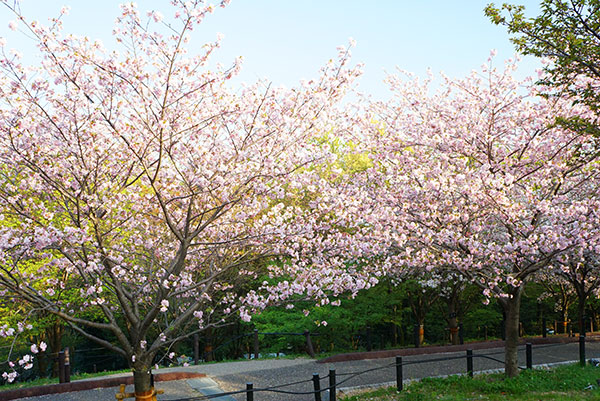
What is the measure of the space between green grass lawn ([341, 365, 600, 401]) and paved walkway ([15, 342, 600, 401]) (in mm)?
839

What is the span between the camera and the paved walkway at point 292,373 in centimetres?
1264

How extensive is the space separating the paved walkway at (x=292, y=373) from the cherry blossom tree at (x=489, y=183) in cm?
315

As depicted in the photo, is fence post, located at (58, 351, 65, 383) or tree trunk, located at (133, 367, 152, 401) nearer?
tree trunk, located at (133, 367, 152, 401)

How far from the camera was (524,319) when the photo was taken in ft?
108

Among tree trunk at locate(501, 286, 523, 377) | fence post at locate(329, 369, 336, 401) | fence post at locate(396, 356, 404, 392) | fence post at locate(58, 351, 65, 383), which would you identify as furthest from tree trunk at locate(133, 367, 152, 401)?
tree trunk at locate(501, 286, 523, 377)

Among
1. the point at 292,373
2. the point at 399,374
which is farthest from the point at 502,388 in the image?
the point at 292,373

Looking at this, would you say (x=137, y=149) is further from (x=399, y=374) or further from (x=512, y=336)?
(x=512, y=336)

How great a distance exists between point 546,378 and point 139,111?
12.4m

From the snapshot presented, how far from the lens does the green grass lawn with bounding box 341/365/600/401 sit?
11117 mm

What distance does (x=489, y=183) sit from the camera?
11203 millimetres

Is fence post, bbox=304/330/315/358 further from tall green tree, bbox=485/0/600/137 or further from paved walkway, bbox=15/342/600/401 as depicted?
tall green tree, bbox=485/0/600/137

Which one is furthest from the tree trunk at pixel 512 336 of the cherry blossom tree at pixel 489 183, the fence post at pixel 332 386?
the fence post at pixel 332 386

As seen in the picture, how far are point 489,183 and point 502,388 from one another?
513 centimetres

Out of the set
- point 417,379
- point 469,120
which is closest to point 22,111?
point 469,120
